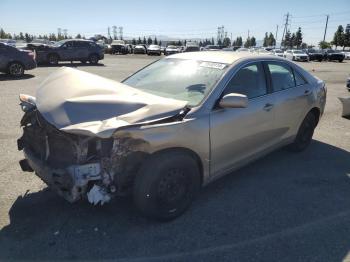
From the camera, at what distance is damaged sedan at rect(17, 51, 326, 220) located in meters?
3.22

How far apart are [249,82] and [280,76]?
0.85 metres

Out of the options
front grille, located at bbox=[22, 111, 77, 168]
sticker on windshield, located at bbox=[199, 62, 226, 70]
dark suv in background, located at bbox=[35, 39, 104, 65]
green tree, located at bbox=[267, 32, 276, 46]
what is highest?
sticker on windshield, located at bbox=[199, 62, 226, 70]

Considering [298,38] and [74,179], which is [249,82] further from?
[298,38]

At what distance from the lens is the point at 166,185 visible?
3535 millimetres

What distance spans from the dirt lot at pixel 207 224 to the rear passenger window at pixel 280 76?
4.03ft

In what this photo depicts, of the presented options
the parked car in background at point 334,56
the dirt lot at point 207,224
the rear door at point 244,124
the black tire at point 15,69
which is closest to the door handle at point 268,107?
the rear door at point 244,124

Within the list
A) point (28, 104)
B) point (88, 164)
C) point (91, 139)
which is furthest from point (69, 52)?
point (88, 164)

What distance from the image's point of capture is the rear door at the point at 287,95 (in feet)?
16.0

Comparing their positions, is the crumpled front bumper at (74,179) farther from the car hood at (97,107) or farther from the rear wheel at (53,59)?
the rear wheel at (53,59)

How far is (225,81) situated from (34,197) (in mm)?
2536

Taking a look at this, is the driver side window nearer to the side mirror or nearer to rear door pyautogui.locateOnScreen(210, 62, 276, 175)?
rear door pyautogui.locateOnScreen(210, 62, 276, 175)

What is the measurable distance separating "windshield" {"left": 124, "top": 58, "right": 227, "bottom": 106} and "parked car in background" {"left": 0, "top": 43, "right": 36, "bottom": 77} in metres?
11.7

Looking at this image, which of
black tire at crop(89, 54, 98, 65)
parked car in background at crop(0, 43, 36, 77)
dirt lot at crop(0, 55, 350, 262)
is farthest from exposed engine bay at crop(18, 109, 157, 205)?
black tire at crop(89, 54, 98, 65)

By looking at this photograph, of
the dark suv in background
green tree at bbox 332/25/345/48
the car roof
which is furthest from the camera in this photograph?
green tree at bbox 332/25/345/48
